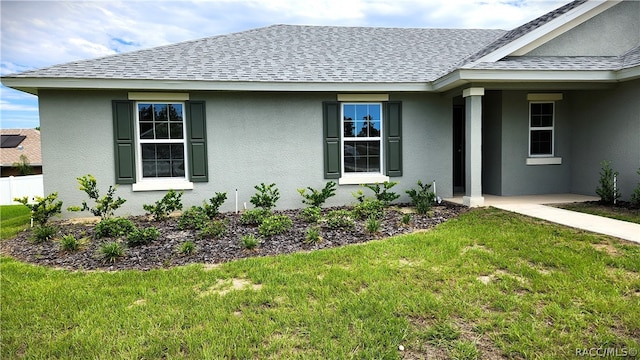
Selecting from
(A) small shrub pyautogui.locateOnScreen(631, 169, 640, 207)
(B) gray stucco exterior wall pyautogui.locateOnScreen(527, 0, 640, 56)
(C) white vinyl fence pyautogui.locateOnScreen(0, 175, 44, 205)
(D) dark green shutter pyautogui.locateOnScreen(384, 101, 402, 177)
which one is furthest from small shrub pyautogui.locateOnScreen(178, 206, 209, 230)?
(C) white vinyl fence pyautogui.locateOnScreen(0, 175, 44, 205)

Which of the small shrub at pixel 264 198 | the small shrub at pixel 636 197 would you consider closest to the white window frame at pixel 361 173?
the small shrub at pixel 264 198

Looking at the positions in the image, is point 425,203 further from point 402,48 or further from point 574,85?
point 402,48

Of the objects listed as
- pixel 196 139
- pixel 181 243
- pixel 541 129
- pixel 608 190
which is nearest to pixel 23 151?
pixel 196 139

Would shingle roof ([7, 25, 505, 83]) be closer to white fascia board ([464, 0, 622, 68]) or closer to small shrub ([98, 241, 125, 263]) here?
white fascia board ([464, 0, 622, 68])

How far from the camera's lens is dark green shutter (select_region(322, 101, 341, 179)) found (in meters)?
8.57

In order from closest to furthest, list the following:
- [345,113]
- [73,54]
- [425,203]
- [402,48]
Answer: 1. [425,203]
2. [345,113]
3. [402,48]
4. [73,54]

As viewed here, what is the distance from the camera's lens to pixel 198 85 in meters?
7.75

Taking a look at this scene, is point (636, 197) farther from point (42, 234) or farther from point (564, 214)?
point (42, 234)

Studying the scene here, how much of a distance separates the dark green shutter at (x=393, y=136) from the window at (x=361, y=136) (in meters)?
0.18

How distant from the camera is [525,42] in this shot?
8219 mm

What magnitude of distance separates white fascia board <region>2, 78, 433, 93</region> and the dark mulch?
2.65m

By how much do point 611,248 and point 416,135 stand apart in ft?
15.8

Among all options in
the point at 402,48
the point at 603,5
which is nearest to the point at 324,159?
the point at 402,48

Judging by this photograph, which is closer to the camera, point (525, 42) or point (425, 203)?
point (425, 203)
